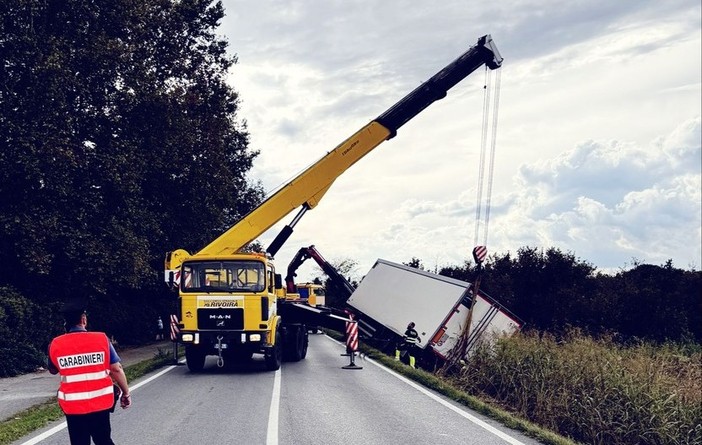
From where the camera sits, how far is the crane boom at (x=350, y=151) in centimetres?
2034

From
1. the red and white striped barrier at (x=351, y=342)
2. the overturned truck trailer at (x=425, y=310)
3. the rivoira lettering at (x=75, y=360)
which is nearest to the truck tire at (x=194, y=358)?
the red and white striped barrier at (x=351, y=342)

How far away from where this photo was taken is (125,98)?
23.5m

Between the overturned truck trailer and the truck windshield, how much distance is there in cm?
537

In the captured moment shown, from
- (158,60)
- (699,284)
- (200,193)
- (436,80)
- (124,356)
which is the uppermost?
(158,60)

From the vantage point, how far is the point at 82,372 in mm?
6102

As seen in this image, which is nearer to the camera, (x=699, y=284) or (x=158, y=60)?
(x=158, y=60)

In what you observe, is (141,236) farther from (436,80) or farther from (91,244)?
(436,80)

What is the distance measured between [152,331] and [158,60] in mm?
11548

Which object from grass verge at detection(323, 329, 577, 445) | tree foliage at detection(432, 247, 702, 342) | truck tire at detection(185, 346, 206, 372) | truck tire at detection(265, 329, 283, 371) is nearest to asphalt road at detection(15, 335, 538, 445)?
grass verge at detection(323, 329, 577, 445)

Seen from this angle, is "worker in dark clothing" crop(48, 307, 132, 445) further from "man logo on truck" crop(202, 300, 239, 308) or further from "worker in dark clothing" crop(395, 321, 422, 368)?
"worker in dark clothing" crop(395, 321, 422, 368)

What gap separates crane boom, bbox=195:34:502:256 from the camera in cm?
2034

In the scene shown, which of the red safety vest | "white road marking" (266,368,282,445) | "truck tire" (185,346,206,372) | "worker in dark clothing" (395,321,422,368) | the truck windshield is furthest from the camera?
"worker in dark clothing" (395,321,422,368)

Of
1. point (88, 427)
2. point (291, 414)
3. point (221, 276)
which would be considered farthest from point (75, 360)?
point (221, 276)

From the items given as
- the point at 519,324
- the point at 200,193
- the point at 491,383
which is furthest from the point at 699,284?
the point at 200,193
